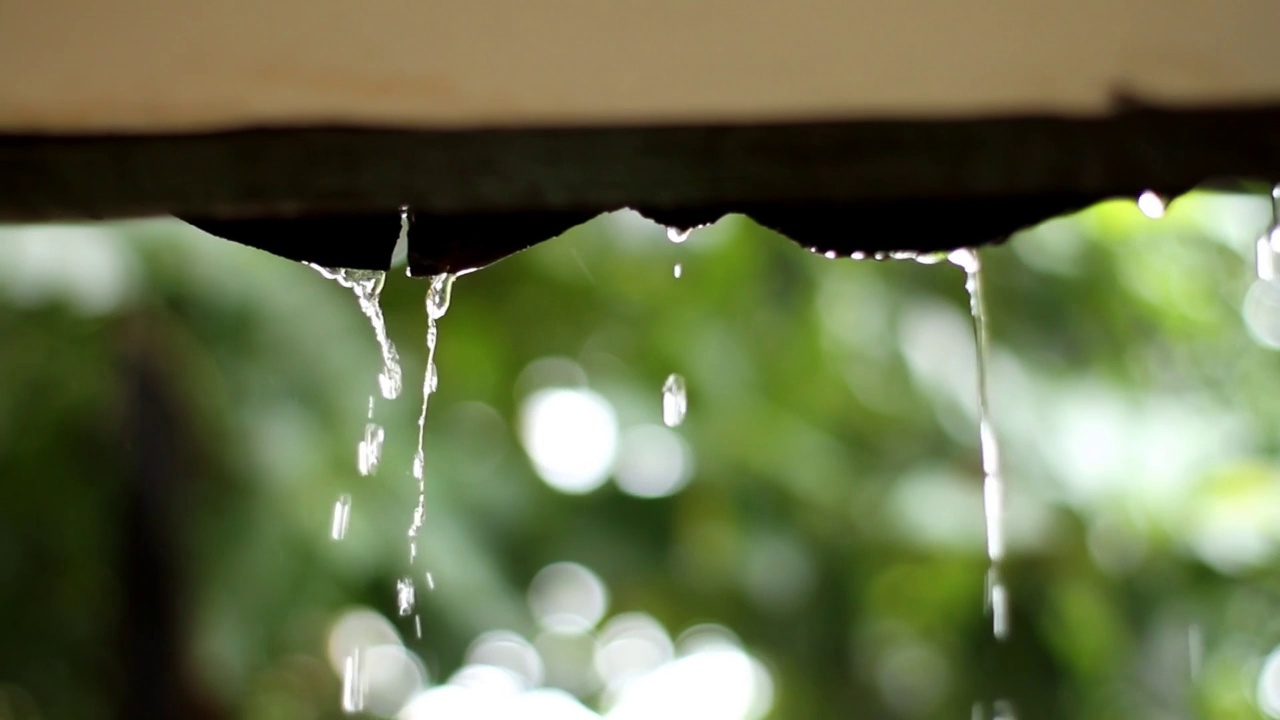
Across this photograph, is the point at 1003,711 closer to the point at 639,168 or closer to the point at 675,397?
the point at 675,397

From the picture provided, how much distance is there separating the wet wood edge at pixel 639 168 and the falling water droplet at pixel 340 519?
1673 millimetres

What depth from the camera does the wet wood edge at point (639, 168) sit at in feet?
2.38

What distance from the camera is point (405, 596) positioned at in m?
2.41

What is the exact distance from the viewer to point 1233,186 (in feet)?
2.51

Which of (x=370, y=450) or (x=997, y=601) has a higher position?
(x=370, y=450)

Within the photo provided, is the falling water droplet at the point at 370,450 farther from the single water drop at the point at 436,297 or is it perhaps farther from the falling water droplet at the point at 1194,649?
the falling water droplet at the point at 1194,649

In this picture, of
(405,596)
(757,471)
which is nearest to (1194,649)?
(757,471)

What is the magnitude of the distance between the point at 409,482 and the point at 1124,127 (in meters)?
1.95

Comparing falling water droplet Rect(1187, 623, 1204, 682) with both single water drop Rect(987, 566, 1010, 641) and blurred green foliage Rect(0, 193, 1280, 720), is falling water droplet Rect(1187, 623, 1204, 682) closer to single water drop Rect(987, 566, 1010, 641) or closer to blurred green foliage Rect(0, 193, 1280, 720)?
blurred green foliage Rect(0, 193, 1280, 720)

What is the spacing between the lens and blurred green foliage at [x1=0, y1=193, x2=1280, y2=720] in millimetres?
2428

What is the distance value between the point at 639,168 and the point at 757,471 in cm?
193

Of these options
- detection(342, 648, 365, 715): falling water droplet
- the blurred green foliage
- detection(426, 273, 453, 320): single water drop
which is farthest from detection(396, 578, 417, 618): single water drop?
detection(426, 273, 453, 320): single water drop

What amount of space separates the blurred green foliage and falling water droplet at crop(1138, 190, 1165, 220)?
1.65m

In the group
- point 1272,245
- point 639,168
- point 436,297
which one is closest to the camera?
point 639,168
